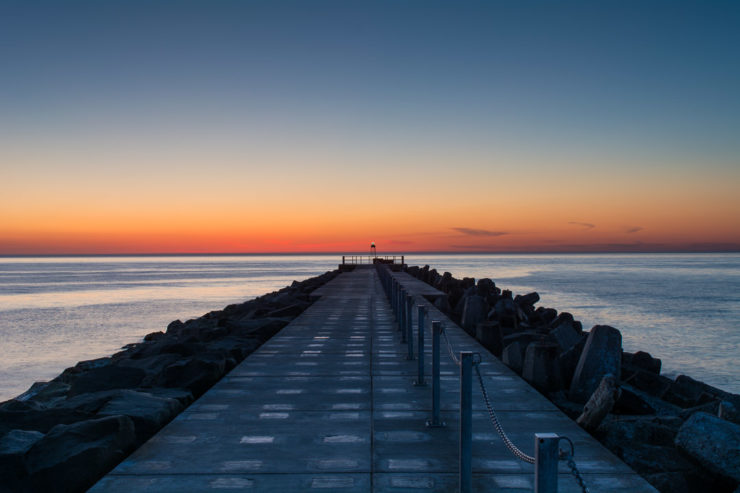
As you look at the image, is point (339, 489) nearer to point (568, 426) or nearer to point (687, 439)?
point (568, 426)

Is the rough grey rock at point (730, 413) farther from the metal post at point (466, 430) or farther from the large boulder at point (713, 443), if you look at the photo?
the metal post at point (466, 430)

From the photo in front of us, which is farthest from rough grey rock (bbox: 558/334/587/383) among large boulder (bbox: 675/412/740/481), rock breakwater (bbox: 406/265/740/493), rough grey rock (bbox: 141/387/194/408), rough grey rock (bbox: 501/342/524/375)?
rough grey rock (bbox: 141/387/194/408)

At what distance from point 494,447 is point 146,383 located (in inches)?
199

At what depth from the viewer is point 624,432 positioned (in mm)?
5512

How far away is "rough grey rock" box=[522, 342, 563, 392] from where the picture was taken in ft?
25.2

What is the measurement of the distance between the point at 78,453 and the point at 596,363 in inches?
233

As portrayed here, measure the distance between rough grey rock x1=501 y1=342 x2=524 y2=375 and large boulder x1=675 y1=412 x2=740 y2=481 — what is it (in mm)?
3678

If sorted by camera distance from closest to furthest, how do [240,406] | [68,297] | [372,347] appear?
[240,406] < [372,347] < [68,297]

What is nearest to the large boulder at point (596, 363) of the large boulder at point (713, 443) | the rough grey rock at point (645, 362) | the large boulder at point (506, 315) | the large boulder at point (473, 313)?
the large boulder at point (713, 443)

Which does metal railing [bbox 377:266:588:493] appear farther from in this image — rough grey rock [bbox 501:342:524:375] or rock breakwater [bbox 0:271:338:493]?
rock breakwater [bbox 0:271:338:493]

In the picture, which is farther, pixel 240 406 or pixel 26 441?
pixel 240 406

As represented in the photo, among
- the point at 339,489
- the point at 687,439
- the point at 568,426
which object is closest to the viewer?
the point at 339,489

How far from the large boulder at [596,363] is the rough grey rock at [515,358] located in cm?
88

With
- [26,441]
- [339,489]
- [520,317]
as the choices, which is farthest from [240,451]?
[520,317]
